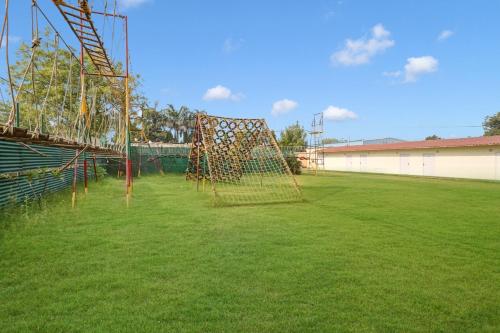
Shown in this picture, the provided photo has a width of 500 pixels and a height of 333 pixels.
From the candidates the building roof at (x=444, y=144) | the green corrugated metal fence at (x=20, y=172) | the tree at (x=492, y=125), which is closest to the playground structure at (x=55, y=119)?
the green corrugated metal fence at (x=20, y=172)

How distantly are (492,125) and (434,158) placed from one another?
26.0 meters

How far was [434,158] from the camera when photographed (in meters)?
21.9

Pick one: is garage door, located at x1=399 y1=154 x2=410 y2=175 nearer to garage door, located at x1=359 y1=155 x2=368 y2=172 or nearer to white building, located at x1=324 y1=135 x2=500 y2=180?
white building, located at x1=324 y1=135 x2=500 y2=180

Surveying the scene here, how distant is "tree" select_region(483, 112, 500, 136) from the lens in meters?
40.3

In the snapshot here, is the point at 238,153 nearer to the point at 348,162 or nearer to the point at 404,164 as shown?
the point at 404,164

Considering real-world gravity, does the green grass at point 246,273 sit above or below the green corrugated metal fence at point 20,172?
below

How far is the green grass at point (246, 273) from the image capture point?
2594 millimetres

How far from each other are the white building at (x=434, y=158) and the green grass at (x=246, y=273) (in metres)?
14.7

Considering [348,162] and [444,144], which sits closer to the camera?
[444,144]

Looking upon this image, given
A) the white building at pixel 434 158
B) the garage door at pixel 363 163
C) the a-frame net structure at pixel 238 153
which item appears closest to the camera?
the a-frame net structure at pixel 238 153

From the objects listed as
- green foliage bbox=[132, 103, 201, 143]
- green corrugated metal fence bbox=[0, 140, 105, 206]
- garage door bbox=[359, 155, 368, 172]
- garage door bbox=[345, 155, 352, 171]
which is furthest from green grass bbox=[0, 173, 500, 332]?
green foliage bbox=[132, 103, 201, 143]

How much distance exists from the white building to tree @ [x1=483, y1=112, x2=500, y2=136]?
21966 mm

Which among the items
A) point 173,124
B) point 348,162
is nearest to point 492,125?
point 348,162

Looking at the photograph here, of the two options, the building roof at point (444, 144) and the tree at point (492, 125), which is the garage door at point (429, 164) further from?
the tree at point (492, 125)
